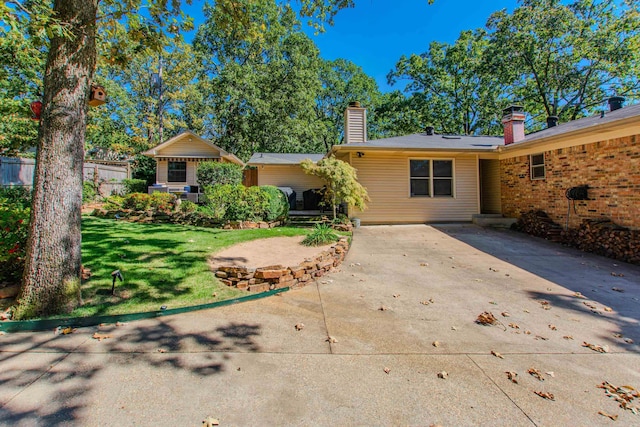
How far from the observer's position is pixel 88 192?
1365 cm

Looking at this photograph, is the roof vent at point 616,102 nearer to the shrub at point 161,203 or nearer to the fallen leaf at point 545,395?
the fallen leaf at point 545,395

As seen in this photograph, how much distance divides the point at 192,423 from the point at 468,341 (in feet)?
8.51

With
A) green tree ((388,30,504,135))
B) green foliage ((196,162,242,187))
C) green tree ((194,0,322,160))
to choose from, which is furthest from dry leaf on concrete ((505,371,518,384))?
green tree ((388,30,504,135))

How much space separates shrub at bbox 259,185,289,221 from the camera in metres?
9.45

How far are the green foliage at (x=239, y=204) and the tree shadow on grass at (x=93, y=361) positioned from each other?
5.91 m

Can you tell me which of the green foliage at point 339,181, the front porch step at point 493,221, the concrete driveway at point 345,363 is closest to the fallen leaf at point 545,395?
the concrete driveway at point 345,363

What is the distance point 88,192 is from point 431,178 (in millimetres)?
14554

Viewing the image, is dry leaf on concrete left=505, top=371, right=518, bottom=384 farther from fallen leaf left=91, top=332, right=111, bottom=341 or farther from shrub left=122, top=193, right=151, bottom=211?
shrub left=122, top=193, right=151, bottom=211

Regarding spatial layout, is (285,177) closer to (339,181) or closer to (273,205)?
(273,205)

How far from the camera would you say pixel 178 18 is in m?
5.40

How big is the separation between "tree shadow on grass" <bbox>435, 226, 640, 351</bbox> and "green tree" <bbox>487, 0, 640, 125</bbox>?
16.9 meters

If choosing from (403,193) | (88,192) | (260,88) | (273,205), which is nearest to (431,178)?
(403,193)

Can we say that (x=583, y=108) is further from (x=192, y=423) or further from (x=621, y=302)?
(x=192, y=423)

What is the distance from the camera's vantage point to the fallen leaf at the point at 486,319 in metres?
3.55
